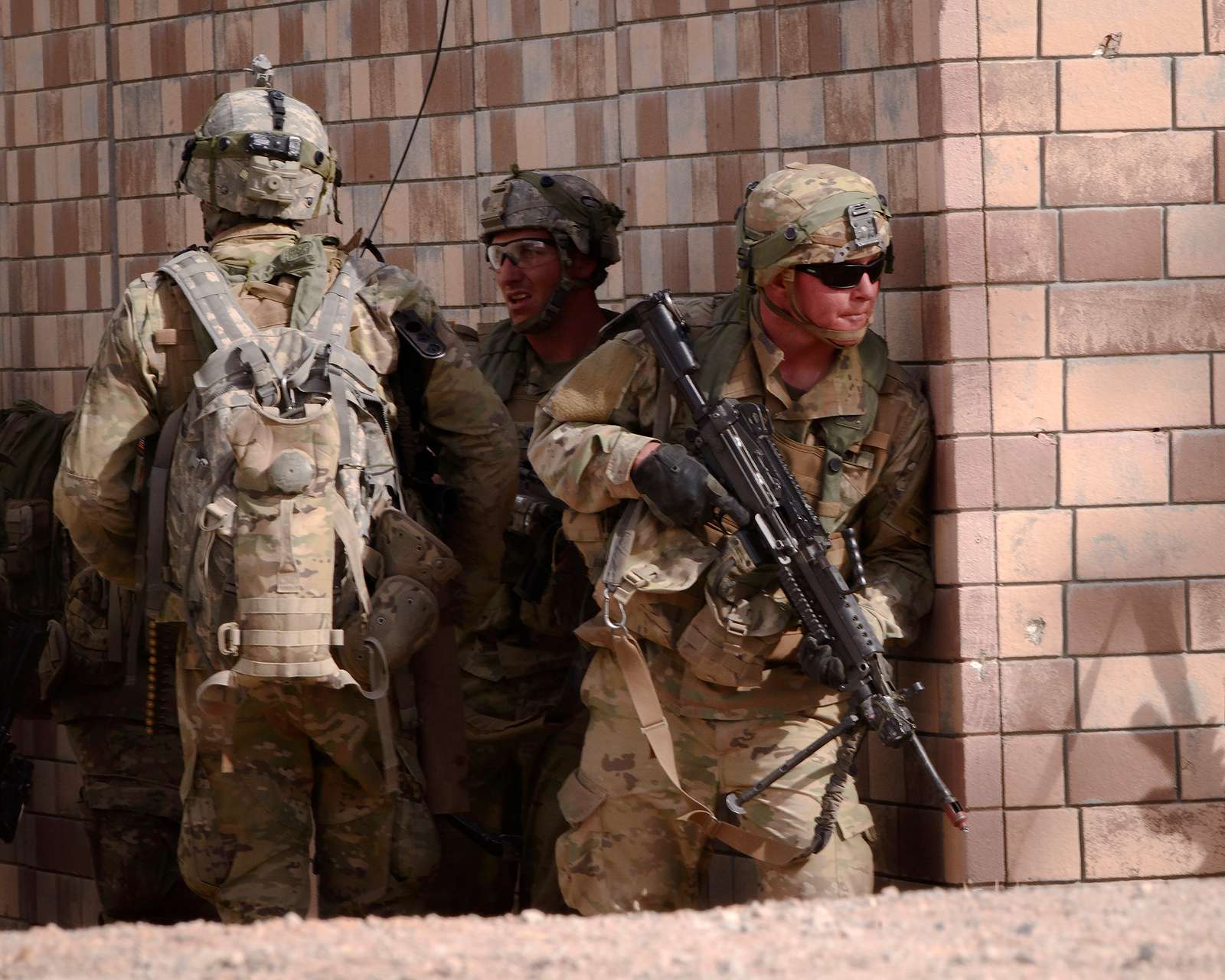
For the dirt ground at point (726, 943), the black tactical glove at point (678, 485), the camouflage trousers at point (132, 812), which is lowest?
the camouflage trousers at point (132, 812)

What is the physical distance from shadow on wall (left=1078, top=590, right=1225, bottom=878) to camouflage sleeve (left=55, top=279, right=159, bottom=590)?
7.53 ft

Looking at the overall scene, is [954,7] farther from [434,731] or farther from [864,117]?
[434,731]

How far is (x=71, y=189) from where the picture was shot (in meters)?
6.51

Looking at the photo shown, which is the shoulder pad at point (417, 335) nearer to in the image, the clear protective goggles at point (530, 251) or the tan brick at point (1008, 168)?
the clear protective goggles at point (530, 251)

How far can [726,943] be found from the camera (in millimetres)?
3197

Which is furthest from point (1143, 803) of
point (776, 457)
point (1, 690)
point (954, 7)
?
point (1, 690)

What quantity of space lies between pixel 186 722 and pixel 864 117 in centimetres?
216

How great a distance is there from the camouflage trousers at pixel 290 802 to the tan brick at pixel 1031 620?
144cm

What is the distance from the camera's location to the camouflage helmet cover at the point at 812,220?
415 cm

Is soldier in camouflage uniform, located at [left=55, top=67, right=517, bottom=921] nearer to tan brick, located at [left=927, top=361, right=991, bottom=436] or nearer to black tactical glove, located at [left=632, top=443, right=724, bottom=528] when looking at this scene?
black tactical glove, located at [left=632, top=443, right=724, bottom=528]

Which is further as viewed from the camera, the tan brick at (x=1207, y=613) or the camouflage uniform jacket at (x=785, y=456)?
the tan brick at (x=1207, y=613)

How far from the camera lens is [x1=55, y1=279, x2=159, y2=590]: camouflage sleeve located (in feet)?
14.5

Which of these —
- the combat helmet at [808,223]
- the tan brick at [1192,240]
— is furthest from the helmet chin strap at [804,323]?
the tan brick at [1192,240]

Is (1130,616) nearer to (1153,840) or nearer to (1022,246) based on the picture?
(1153,840)
